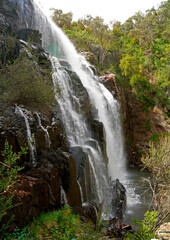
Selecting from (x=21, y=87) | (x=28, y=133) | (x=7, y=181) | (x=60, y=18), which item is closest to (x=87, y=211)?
(x=28, y=133)

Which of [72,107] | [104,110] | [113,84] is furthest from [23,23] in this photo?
[113,84]

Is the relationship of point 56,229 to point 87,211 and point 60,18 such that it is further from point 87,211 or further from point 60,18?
point 60,18

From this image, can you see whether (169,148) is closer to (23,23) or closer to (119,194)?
(119,194)

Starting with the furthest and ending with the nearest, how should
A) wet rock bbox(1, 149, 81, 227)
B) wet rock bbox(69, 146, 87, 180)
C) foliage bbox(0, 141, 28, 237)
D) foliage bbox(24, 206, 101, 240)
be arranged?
wet rock bbox(69, 146, 87, 180) < wet rock bbox(1, 149, 81, 227) < foliage bbox(24, 206, 101, 240) < foliage bbox(0, 141, 28, 237)

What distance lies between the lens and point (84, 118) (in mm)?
12227

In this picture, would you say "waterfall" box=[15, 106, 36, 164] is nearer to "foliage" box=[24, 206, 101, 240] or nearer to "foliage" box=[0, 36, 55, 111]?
Result: "foliage" box=[0, 36, 55, 111]

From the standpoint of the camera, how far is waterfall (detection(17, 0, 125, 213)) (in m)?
9.29

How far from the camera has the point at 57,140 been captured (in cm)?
820

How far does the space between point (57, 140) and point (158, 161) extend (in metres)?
4.12

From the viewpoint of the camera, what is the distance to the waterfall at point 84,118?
30.5 ft

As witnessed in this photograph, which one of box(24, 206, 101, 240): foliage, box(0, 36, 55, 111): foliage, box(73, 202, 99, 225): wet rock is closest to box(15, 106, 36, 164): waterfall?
box(0, 36, 55, 111): foliage

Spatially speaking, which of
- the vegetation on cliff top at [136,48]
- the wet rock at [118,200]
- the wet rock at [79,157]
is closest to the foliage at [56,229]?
the wet rock at [79,157]

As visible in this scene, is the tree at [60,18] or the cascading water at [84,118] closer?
the cascading water at [84,118]

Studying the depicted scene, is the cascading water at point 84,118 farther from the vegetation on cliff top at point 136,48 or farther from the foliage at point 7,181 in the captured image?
the vegetation on cliff top at point 136,48
